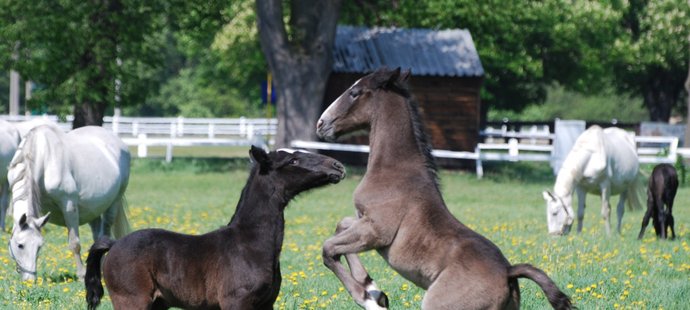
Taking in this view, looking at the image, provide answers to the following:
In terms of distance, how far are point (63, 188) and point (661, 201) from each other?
8820 mm

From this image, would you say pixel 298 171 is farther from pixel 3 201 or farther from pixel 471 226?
pixel 3 201

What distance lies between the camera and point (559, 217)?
16000 mm

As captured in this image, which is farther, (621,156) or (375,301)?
(621,156)

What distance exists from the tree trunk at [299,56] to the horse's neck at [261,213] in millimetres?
21442

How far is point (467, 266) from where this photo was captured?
21.8 ft

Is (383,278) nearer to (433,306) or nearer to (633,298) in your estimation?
(633,298)

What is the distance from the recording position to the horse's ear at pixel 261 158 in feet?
23.5

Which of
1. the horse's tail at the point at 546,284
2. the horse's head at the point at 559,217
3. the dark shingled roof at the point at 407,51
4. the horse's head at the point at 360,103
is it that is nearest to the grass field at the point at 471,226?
the horse's head at the point at 559,217

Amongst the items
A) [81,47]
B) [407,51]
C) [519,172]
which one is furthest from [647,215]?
[407,51]

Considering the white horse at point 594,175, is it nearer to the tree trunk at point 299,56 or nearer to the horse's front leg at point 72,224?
the horse's front leg at point 72,224

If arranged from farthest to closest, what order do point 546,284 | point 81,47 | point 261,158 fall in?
point 81,47 < point 261,158 < point 546,284

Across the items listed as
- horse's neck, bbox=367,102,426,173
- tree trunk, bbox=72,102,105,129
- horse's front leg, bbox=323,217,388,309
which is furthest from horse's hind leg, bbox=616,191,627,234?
tree trunk, bbox=72,102,105,129

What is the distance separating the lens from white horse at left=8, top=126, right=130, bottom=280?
1044cm

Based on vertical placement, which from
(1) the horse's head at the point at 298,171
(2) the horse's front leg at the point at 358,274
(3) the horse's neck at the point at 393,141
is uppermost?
(3) the horse's neck at the point at 393,141
